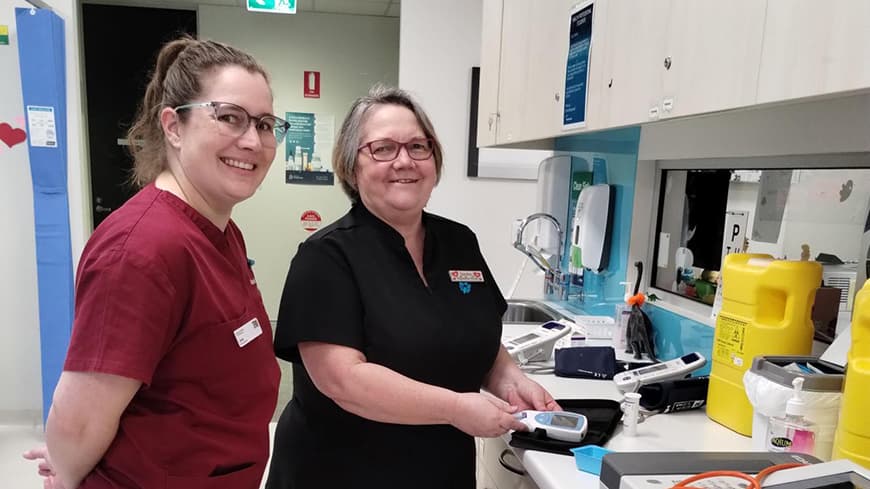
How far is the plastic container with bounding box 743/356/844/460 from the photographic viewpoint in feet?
3.34

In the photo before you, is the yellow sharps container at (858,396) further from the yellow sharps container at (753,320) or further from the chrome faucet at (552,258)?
the chrome faucet at (552,258)

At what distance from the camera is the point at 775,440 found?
3.43ft

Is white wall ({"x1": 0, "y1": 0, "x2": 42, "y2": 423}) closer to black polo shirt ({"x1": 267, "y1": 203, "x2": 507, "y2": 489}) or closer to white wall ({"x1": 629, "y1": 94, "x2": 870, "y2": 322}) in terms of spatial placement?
black polo shirt ({"x1": 267, "y1": 203, "x2": 507, "y2": 489})

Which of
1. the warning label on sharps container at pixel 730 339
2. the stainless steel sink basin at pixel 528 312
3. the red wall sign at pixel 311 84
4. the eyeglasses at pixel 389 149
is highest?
the red wall sign at pixel 311 84

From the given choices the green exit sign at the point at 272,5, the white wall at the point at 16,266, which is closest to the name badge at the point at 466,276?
the green exit sign at the point at 272,5

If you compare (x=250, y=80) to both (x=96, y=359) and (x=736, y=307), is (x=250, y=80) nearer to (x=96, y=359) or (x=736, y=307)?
(x=96, y=359)

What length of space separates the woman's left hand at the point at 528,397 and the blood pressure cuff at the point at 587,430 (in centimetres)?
6

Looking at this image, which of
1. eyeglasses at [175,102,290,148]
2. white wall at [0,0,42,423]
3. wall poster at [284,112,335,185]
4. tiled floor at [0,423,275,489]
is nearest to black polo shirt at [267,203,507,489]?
eyeglasses at [175,102,290,148]

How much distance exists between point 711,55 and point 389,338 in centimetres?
89

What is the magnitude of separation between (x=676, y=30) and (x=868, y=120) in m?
0.44

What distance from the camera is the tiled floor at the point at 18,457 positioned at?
8.38ft

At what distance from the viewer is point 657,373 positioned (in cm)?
149

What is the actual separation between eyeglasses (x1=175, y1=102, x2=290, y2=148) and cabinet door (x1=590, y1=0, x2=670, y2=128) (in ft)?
2.92

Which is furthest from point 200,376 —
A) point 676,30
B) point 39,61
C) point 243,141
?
point 39,61
